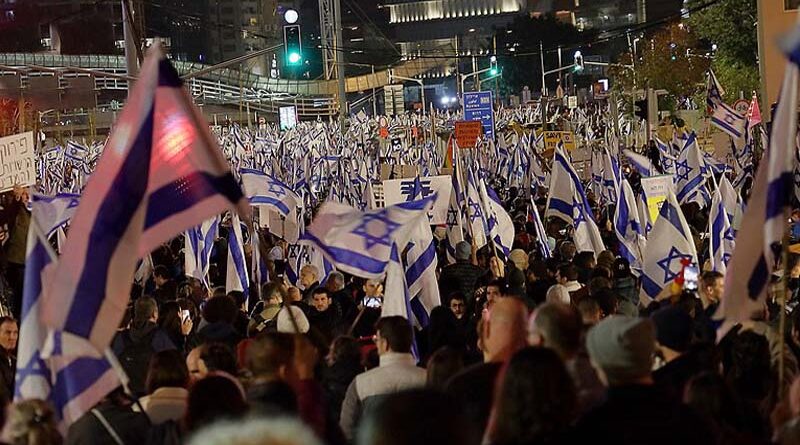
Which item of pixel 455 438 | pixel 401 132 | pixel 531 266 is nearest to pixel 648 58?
pixel 401 132

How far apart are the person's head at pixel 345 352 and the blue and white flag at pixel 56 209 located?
7.08 m

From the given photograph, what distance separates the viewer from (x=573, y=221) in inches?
664

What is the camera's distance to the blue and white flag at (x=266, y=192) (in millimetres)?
17875

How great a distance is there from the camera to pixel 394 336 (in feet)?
23.5

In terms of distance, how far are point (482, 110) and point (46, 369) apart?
114ft

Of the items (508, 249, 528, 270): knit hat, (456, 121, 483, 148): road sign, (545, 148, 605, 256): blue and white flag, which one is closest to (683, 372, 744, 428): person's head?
(508, 249, 528, 270): knit hat

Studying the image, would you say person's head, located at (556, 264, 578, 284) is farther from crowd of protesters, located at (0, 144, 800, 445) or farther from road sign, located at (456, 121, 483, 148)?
road sign, located at (456, 121, 483, 148)

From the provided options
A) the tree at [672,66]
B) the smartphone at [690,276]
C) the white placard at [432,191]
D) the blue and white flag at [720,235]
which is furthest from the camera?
the tree at [672,66]

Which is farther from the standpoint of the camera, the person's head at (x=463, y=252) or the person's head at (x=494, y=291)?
the person's head at (x=463, y=252)

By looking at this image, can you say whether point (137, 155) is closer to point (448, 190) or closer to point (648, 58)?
point (448, 190)

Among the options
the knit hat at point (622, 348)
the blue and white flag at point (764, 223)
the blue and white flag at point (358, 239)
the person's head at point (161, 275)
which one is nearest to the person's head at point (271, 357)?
the knit hat at point (622, 348)

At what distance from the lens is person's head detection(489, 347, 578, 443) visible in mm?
4664

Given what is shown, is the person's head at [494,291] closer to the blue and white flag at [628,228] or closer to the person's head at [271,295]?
the person's head at [271,295]

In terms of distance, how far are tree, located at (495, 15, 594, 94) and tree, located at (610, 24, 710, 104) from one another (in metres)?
36.7
